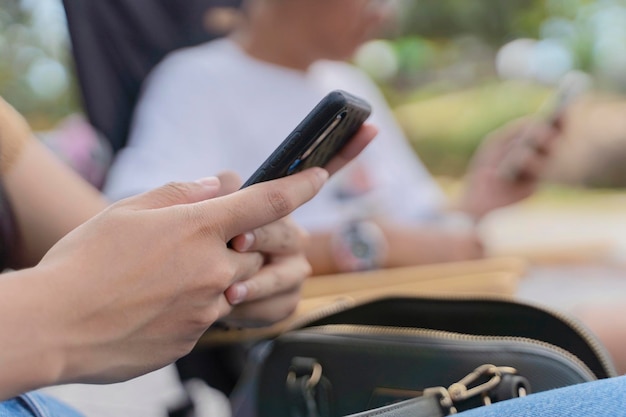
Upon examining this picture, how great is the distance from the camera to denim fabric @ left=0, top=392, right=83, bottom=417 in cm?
54

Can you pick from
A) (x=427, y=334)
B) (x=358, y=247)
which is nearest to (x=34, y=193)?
(x=427, y=334)

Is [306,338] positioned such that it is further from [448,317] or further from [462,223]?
[462,223]

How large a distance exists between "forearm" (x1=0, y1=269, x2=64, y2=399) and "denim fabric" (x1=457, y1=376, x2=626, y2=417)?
0.89ft

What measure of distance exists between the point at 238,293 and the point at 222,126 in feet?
2.60

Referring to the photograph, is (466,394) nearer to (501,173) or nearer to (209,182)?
(209,182)

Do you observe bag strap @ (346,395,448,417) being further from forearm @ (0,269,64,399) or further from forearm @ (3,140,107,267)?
forearm @ (3,140,107,267)

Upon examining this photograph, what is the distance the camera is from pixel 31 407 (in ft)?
1.85

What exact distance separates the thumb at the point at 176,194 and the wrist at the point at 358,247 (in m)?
0.71

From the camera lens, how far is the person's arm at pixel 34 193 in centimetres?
75

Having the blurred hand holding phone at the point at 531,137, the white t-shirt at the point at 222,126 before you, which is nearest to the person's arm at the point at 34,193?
the white t-shirt at the point at 222,126

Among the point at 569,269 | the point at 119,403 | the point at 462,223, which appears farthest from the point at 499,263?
the point at 569,269

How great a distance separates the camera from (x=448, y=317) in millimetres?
749

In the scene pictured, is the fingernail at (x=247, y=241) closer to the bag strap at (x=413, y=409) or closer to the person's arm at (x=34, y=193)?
the bag strap at (x=413, y=409)

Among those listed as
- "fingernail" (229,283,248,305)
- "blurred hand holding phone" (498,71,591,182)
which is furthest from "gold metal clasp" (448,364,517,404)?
"blurred hand holding phone" (498,71,591,182)
